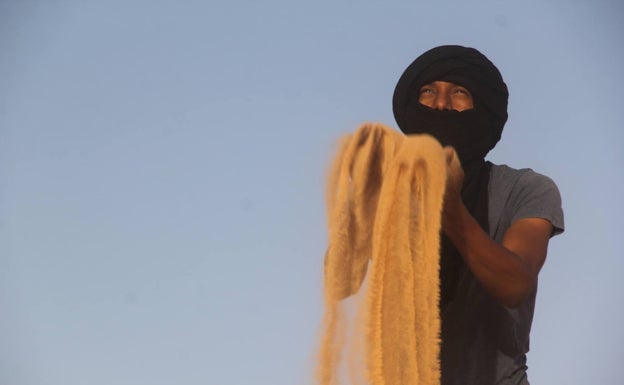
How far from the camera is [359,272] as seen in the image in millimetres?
3816

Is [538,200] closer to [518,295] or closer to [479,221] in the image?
[479,221]

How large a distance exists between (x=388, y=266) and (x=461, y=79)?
0.97 metres

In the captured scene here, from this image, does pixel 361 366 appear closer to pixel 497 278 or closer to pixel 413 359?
pixel 413 359

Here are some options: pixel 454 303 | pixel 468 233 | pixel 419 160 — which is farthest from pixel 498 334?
pixel 419 160

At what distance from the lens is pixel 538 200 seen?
4.03m

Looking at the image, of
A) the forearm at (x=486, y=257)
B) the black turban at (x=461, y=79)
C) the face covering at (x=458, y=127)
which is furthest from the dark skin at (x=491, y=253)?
the black turban at (x=461, y=79)

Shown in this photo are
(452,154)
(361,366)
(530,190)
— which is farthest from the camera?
(530,190)

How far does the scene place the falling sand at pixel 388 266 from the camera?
3.55 meters

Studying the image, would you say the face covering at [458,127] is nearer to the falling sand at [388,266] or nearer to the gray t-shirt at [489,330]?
the gray t-shirt at [489,330]

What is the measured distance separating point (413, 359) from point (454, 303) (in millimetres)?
523

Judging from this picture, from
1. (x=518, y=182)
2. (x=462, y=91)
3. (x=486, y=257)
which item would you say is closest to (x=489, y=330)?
(x=486, y=257)

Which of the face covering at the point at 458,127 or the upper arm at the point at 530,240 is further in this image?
the face covering at the point at 458,127

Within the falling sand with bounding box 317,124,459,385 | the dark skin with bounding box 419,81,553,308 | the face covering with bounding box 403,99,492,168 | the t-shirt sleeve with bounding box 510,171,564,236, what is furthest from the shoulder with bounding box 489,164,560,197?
the falling sand with bounding box 317,124,459,385

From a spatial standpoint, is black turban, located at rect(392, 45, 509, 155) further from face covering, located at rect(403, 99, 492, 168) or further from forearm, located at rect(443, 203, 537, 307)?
forearm, located at rect(443, 203, 537, 307)
